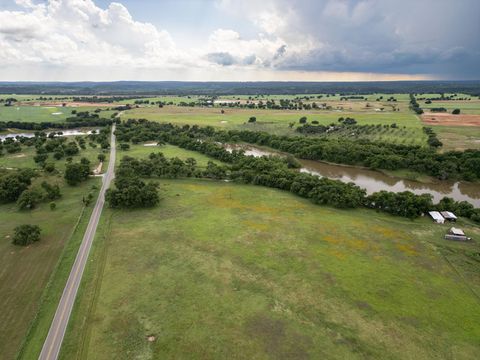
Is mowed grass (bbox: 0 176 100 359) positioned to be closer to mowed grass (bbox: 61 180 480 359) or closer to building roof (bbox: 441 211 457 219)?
mowed grass (bbox: 61 180 480 359)

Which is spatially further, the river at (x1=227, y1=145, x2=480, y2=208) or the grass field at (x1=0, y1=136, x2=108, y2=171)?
the grass field at (x1=0, y1=136, x2=108, y2=171)

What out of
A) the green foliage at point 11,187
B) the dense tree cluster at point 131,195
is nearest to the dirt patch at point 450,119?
the dense tree cluster at point 131,195

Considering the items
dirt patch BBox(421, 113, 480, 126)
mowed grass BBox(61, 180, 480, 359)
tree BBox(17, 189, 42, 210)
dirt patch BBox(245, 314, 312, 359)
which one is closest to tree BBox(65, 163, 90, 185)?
tree BBox(17, 189, 42, 210)

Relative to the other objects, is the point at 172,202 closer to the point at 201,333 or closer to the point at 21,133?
the point at 201,333

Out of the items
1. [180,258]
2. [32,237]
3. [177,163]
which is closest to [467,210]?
[180,258]

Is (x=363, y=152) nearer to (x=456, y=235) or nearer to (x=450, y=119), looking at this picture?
(x=456, y=235)

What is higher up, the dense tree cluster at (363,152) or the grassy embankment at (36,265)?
the dense tree cluster at (363,152)

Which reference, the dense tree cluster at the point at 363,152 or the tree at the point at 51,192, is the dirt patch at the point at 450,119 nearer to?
the dense tree cluster at the point at 363,152
